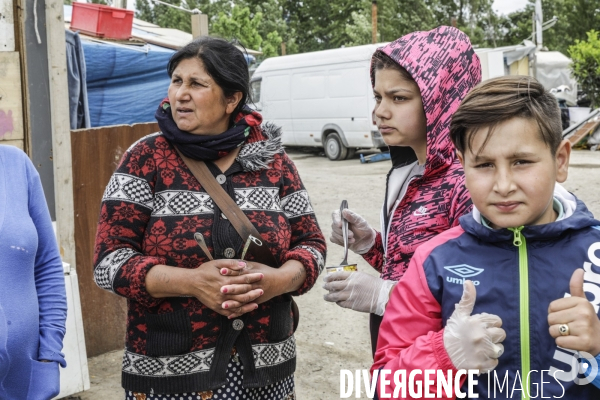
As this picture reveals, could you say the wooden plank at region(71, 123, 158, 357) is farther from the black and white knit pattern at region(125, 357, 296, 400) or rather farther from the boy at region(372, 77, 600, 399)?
the boy at region(372, 77, 600, 399)

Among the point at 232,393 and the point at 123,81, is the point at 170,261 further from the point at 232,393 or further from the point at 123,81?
the point at 123,81

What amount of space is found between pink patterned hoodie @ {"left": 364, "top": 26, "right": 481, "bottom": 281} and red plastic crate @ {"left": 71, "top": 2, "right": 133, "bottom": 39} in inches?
227

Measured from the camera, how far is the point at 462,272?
1632mm

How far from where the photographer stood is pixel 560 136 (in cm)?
166

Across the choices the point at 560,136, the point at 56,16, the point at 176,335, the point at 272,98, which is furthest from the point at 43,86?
the point at 272,98

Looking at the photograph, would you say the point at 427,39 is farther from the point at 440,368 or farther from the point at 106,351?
the point at 106,351

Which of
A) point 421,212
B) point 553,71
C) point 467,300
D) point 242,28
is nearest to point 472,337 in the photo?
point 467,300

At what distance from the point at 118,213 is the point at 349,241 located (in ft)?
2.92

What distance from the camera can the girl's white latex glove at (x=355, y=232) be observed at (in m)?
2.55

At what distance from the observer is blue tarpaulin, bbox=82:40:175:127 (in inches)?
270

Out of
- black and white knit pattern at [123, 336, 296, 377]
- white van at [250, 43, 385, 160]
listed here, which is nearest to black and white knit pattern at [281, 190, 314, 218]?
black and white knit pattern at [123, 336, 296, 377]

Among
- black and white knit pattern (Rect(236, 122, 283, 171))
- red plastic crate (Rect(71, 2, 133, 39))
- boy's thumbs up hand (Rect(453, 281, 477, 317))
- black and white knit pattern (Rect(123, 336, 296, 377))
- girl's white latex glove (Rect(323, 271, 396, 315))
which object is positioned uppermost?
red plastic crate (Rect(71, 2, 133, 39))

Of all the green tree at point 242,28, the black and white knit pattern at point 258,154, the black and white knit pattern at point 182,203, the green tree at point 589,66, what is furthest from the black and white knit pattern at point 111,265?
the green tree at point 242,28

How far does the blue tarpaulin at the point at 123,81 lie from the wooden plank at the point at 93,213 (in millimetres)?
2228
